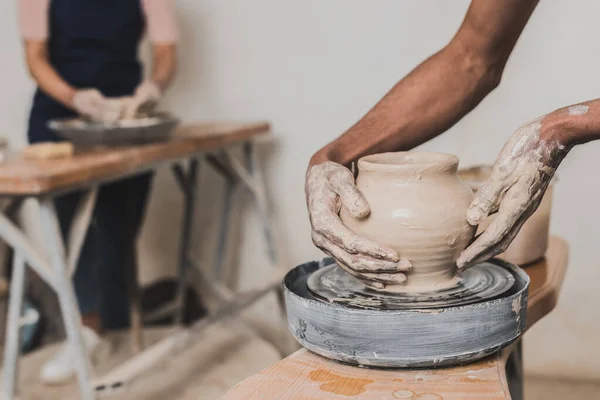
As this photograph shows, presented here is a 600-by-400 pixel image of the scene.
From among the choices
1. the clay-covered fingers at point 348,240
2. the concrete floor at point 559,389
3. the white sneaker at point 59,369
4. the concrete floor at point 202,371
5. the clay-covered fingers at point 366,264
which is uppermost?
the clay-covered fingers at point 348,240

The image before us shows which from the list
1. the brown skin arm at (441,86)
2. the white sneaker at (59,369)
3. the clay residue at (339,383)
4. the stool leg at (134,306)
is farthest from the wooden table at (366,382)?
the stool leg at (134,306)

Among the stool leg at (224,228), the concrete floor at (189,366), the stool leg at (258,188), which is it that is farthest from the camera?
the stool leg at (224,228)

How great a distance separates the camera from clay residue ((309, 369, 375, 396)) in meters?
0.80

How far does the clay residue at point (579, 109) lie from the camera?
931 mm

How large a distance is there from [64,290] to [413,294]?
1.15m

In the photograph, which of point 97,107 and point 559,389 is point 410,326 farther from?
point 559,389

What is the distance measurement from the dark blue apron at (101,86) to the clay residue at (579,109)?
76.3 inches

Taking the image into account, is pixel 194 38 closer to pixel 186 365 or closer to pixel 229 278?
pixel 229 278

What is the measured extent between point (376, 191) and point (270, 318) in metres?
2.22

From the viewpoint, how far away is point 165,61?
266cm

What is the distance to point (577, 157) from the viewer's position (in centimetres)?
240

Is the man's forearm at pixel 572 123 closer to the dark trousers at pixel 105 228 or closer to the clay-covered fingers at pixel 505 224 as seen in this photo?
the clay-covered fingers at pixel 505 224

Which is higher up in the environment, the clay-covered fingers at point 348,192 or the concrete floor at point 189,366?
the clay-covered fingers at point 348,192

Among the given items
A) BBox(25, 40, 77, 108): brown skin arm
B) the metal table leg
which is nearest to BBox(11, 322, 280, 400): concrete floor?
the metal table leg
